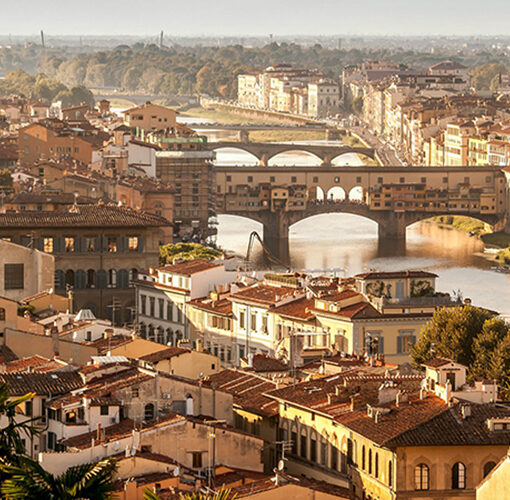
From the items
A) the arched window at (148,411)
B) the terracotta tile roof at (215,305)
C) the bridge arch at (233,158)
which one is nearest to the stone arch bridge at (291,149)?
the bridge arch at (233,158)

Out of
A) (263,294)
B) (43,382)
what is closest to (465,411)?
(43,382)

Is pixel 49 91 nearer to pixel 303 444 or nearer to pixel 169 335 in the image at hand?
pixel 169 335

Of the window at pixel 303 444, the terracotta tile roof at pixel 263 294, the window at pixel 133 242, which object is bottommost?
the window at pixel 133 242

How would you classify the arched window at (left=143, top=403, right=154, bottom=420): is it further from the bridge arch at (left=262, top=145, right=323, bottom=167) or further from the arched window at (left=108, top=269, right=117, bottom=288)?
the bridge arch at (left=262, top=145, right=323, bottom=167)

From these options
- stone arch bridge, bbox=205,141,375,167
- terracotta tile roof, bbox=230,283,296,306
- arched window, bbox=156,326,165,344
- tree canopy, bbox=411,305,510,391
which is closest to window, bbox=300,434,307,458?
tree canopy, bbox=411,305,510,391

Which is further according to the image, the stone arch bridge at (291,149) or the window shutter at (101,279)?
the stone arch bridge at (291,149)

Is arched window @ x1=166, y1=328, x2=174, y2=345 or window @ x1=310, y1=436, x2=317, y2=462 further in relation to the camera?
arched window @ x1=166, y1=328, x2=174, y2=345

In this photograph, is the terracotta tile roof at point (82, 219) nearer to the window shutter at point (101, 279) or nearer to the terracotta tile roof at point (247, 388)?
the window shutter at point (101, 279)

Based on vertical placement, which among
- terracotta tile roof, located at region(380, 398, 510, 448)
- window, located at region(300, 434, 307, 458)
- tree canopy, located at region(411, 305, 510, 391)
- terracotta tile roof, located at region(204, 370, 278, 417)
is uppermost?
terracotta tile roof, located at region(380, 398, 510, 448)
